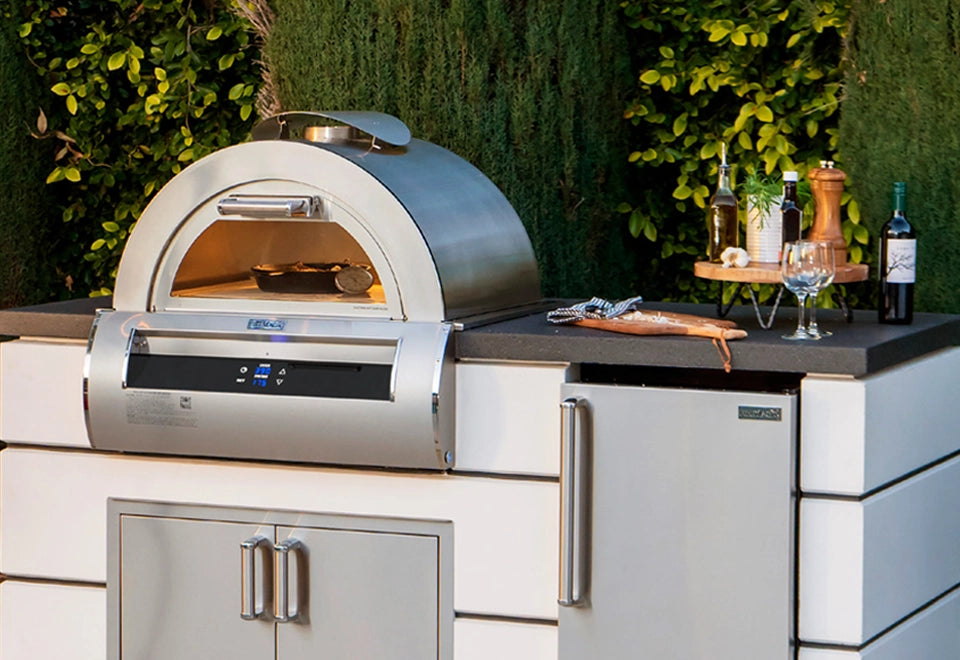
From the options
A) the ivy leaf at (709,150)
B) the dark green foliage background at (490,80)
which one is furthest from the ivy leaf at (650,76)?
the ivy leaf at (709,150)

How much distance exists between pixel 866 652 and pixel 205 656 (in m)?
1.62

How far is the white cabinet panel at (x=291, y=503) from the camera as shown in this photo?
10.9 ft

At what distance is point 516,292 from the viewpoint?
3.72 m

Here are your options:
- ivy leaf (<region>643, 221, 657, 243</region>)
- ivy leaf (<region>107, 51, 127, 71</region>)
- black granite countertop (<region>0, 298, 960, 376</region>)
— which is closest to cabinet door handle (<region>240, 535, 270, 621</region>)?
black granite countertop (<region>0, 298, 960, 376</region>)

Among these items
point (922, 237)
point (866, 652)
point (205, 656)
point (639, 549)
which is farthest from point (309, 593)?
point (922, 237)

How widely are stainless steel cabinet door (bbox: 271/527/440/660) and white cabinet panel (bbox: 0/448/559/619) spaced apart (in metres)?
0.07

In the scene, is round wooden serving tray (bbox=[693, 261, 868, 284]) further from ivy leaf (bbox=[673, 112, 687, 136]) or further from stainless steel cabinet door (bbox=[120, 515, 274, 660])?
stainless steel cabinet door (bbox=[120, 515, 274, 660])

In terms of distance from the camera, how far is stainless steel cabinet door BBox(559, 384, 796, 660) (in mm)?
3059

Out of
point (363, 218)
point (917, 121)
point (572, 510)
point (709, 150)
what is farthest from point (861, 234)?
point (363, 218)

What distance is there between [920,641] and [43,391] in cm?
228

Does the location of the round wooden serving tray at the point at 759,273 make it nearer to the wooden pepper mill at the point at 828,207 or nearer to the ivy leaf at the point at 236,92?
the wooden pepper mill at the point at 828,207

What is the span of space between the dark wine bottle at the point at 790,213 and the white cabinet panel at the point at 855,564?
650mm

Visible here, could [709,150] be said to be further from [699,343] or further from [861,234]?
[699,343]

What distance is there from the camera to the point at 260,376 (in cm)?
339
